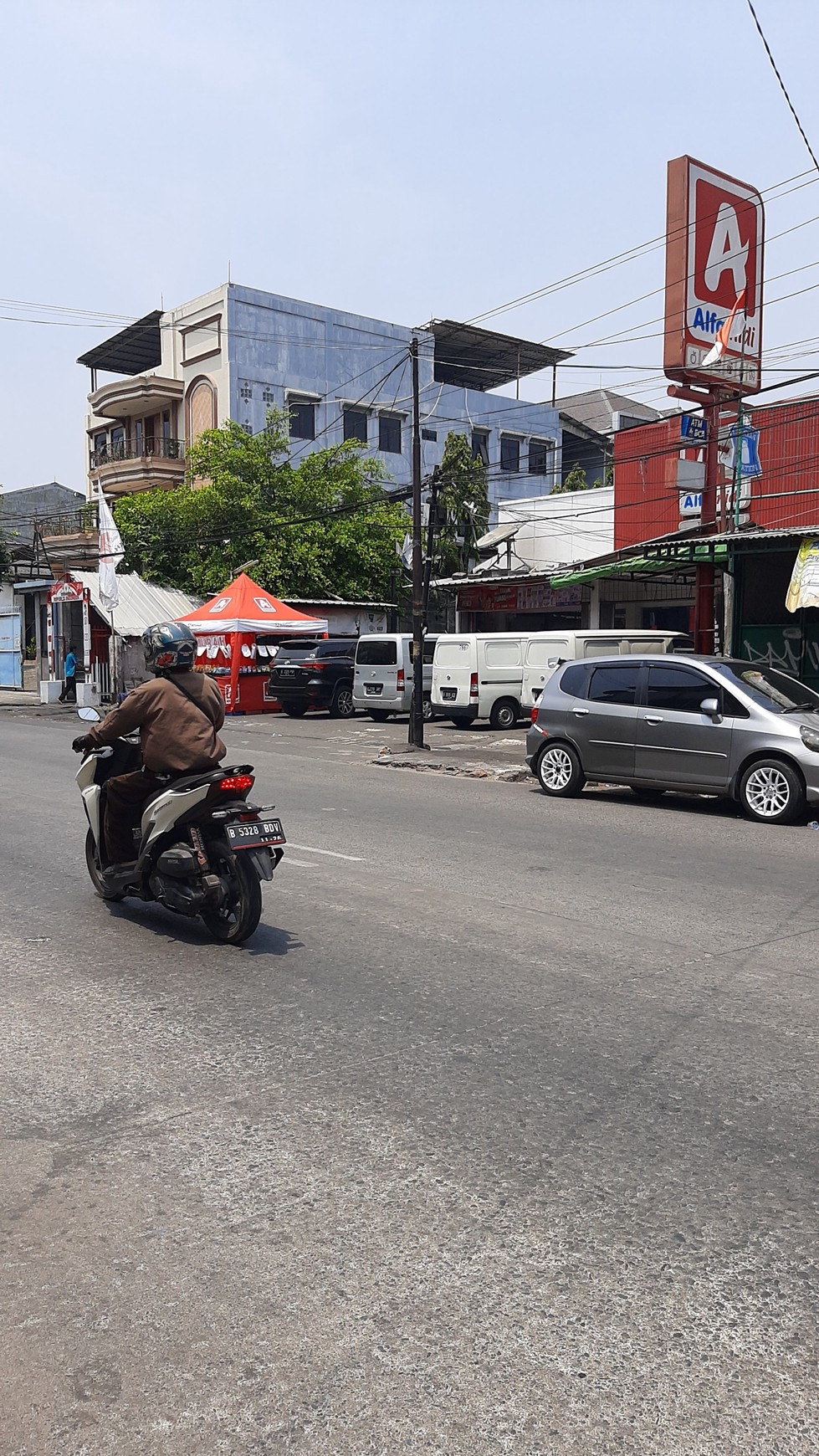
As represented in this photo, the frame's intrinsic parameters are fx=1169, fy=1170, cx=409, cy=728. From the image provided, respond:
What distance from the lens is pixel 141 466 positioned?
142 ft

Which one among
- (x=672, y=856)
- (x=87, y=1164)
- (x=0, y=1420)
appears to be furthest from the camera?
(x=672, y=856)

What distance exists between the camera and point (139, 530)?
3756 cm

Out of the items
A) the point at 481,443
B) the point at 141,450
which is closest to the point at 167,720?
the point at 141,450

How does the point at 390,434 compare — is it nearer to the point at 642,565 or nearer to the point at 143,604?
the point at 143,604

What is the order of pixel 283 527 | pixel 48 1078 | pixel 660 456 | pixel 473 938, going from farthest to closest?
pixel 283 527
pixel 660 456
pixel 473 938
pixel 48 1078

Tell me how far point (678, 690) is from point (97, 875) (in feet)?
23.8

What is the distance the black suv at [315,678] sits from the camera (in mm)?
28391

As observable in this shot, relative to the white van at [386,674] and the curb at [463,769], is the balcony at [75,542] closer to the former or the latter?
the white van at [386,674]

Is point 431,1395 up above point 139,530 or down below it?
below

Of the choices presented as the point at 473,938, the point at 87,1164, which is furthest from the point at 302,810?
the point at 87,1164

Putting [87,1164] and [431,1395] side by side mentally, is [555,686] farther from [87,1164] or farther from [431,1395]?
[431,1395]

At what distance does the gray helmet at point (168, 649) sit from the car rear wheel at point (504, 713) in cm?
1794

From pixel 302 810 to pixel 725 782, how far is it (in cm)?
448

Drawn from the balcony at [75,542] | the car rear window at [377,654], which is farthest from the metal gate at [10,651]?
the car rear window at [377,654]
